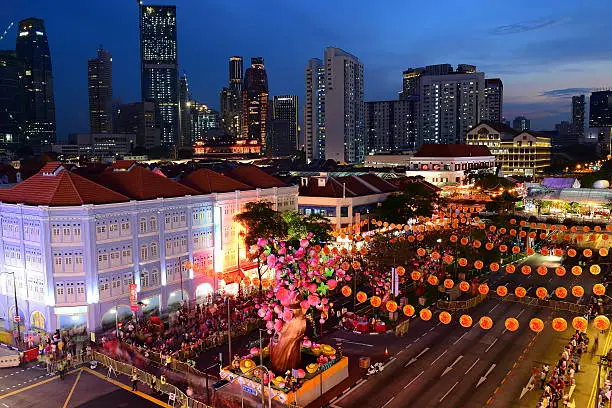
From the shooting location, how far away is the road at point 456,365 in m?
32.8

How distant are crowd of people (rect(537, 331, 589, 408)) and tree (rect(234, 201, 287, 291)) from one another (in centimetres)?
2955

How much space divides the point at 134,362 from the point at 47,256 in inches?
508

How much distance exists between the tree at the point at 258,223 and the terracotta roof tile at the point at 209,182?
299 cm

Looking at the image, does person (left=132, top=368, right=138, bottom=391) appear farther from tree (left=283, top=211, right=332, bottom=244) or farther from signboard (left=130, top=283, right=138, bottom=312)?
tree (left=283, top=211, right=332, bottom=244)

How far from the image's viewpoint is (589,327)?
4534 cm

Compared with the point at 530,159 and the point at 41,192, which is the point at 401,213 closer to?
the point at 41,192

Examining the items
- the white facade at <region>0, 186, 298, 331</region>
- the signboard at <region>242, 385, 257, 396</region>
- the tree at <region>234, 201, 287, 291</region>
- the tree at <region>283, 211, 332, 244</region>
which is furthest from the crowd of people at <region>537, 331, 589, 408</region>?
the white facade at <region>0, 186, 298, 331</region>

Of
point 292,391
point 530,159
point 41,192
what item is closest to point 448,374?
point 292,391

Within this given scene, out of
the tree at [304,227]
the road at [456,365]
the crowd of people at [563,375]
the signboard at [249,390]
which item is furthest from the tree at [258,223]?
the crowd of people at [563,375]

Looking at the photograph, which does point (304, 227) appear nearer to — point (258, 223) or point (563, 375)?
point (258, 223)

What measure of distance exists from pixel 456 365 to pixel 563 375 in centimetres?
671

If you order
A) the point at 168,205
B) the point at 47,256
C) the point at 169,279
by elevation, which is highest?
the point at 168,205

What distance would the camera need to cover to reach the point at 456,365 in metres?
37.8

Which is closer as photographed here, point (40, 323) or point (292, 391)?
point (292, 391)
